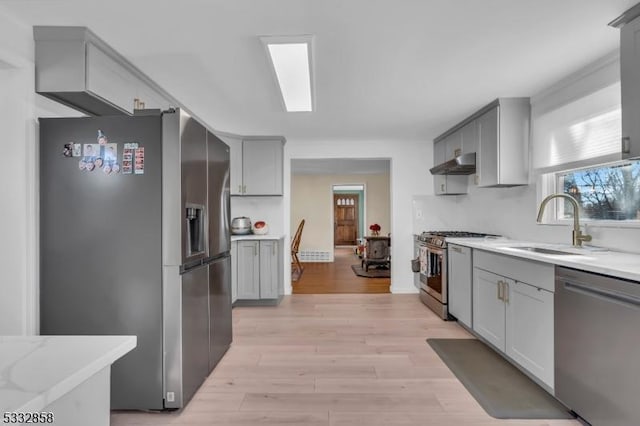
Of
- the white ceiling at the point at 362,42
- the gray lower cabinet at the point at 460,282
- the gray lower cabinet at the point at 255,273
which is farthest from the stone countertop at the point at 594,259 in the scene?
the gray lower cabinet at the point at 255,273

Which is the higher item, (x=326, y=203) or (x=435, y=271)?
(x=326, y=203)

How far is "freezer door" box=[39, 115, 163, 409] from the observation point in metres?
1.92

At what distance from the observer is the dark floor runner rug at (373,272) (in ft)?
20.9

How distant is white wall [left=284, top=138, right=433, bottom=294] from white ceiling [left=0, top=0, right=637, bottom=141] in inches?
64.5

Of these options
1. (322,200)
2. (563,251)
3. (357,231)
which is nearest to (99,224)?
(563,251)

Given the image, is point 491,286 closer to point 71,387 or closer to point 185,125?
point 185,125

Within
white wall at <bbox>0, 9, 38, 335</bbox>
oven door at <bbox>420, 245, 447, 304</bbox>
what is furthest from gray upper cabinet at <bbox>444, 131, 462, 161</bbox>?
white wall at <bbox>0, 9, 38, 335</bbox>

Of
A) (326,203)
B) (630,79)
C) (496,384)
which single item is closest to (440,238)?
(496,384)

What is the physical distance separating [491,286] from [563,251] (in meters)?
0.59

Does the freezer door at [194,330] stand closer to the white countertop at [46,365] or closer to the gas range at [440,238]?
the white countertop at [46,365]

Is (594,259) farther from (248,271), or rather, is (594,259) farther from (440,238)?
(248,271)

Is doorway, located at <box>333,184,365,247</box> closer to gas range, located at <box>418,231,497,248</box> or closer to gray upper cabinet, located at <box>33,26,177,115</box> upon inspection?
gas range, located at <box>418,231,497,248</box>

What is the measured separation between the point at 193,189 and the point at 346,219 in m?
10.9

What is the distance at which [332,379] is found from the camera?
7.81 feet
